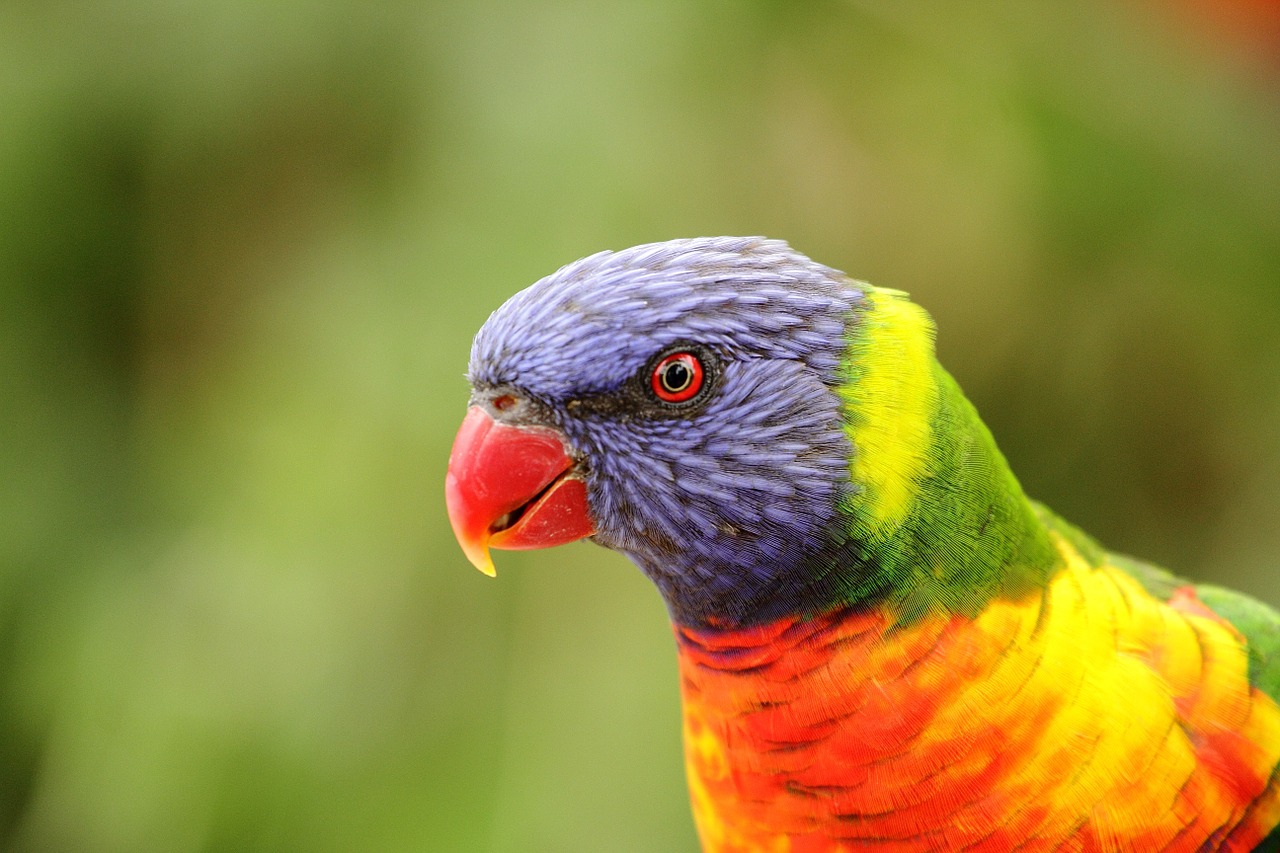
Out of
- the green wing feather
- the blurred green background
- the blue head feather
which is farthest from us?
the blurred green background

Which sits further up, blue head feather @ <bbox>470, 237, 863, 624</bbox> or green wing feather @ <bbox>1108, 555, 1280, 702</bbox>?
blue head feather @ <bbox>470, 237, 863, 624</bbox>

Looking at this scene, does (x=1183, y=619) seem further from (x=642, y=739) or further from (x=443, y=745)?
(x=443, y=745)

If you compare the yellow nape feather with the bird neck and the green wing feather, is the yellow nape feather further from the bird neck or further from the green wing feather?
the green wing feather

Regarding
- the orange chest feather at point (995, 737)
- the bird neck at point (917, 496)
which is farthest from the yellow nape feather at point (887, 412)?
the orange chest feather at point (995, 737)

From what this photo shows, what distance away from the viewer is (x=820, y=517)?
1.01m

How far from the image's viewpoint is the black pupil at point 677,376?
100cm

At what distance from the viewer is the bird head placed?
0.99 metres

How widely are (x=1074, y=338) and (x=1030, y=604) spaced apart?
5.06ft

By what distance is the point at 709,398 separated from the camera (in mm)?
→ 1016

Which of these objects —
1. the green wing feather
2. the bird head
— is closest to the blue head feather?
the bird head

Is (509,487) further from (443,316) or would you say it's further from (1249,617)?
(443,316)

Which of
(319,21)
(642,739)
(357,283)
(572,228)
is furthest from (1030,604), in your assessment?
(319,21)

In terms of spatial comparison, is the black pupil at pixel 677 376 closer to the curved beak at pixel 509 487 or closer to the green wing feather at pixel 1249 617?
the curved beak at pixel 509 487

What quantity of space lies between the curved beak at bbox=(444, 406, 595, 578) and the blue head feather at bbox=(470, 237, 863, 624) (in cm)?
3
